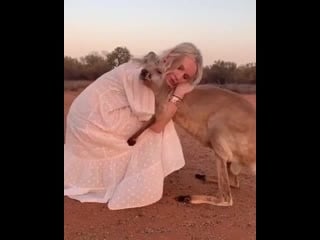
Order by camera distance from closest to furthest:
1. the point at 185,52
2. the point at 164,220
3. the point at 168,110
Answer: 1. the point at 164,220
2. the point at 185,52
3. the point at 168,110

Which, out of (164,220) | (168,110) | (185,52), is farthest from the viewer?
(168,110)

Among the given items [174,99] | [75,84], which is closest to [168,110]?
[174,99]

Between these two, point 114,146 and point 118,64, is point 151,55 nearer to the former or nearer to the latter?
point 118,64

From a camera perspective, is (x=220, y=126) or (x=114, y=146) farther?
(x=220, y=126)

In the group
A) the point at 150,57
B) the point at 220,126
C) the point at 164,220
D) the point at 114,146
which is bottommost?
the point at 164,220

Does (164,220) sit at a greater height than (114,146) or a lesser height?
lesser

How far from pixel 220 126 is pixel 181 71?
52 centimetres

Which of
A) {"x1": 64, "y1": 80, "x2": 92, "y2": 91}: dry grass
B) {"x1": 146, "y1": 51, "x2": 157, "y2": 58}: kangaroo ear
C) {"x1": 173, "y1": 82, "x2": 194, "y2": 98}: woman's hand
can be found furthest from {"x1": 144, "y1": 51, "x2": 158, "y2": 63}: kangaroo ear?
{"x1": 64, "y1": 80, "x2": 92, "y2": 91}: dry grass

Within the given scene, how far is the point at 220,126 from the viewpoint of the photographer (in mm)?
3939

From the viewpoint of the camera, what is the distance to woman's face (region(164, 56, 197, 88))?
3.82 meters
